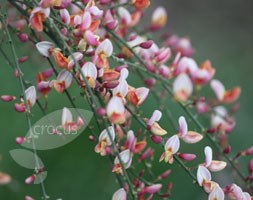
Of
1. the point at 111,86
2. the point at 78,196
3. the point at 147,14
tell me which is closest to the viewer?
the point at 111,86

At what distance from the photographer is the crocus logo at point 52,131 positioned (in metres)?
0.91

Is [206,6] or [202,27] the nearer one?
[202,27]

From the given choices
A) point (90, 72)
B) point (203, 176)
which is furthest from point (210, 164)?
point (90, 72)

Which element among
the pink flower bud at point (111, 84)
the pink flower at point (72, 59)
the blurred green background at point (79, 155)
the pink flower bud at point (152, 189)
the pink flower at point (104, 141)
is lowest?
the blurred green background at point (79, 155)

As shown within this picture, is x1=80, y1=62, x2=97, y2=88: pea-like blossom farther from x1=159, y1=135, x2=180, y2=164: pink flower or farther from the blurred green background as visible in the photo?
the blurred green background

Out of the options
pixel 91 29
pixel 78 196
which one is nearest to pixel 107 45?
pixel 91 29

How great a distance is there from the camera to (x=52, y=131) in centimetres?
95

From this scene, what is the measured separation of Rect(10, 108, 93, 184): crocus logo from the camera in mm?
915

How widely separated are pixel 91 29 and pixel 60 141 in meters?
0.25

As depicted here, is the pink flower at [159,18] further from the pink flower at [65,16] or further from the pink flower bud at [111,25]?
the pink flower at [65,16]

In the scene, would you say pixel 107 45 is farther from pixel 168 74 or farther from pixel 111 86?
pixel 168 74

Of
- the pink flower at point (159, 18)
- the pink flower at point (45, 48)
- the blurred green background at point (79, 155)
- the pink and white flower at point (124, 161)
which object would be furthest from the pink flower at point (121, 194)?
the pink flower at point (159, 18)

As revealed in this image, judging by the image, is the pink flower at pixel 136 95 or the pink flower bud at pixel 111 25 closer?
the pink flower at pixel 136 95

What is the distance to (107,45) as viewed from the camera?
35.0 inches
